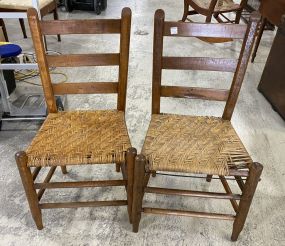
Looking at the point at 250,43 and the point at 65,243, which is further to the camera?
the point at 65,243

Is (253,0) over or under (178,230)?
over

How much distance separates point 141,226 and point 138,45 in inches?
96.9

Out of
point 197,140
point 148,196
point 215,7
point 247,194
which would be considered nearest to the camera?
point 247,194

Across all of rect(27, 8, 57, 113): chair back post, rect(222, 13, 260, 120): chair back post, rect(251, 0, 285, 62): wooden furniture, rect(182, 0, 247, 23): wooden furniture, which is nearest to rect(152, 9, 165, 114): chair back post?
rect(222, 13, 260, 120): chair back post

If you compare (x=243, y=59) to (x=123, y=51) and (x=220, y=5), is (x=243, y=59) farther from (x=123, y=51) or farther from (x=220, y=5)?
(x=220, y=5)

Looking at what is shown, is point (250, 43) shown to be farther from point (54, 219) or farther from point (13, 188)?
point (13, 188)

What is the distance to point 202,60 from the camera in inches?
50.3

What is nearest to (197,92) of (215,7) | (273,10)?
(273,10)

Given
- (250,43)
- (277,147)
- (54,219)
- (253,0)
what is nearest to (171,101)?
(277,147)

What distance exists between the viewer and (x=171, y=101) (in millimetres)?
2377

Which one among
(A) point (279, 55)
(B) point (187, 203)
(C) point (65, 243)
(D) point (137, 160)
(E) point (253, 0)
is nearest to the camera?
(D) point (137, 160)

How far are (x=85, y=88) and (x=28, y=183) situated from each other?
52 cm

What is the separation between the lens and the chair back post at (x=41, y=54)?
1.16 m

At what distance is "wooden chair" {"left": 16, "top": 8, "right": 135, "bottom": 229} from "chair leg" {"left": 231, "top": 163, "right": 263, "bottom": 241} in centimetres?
47
